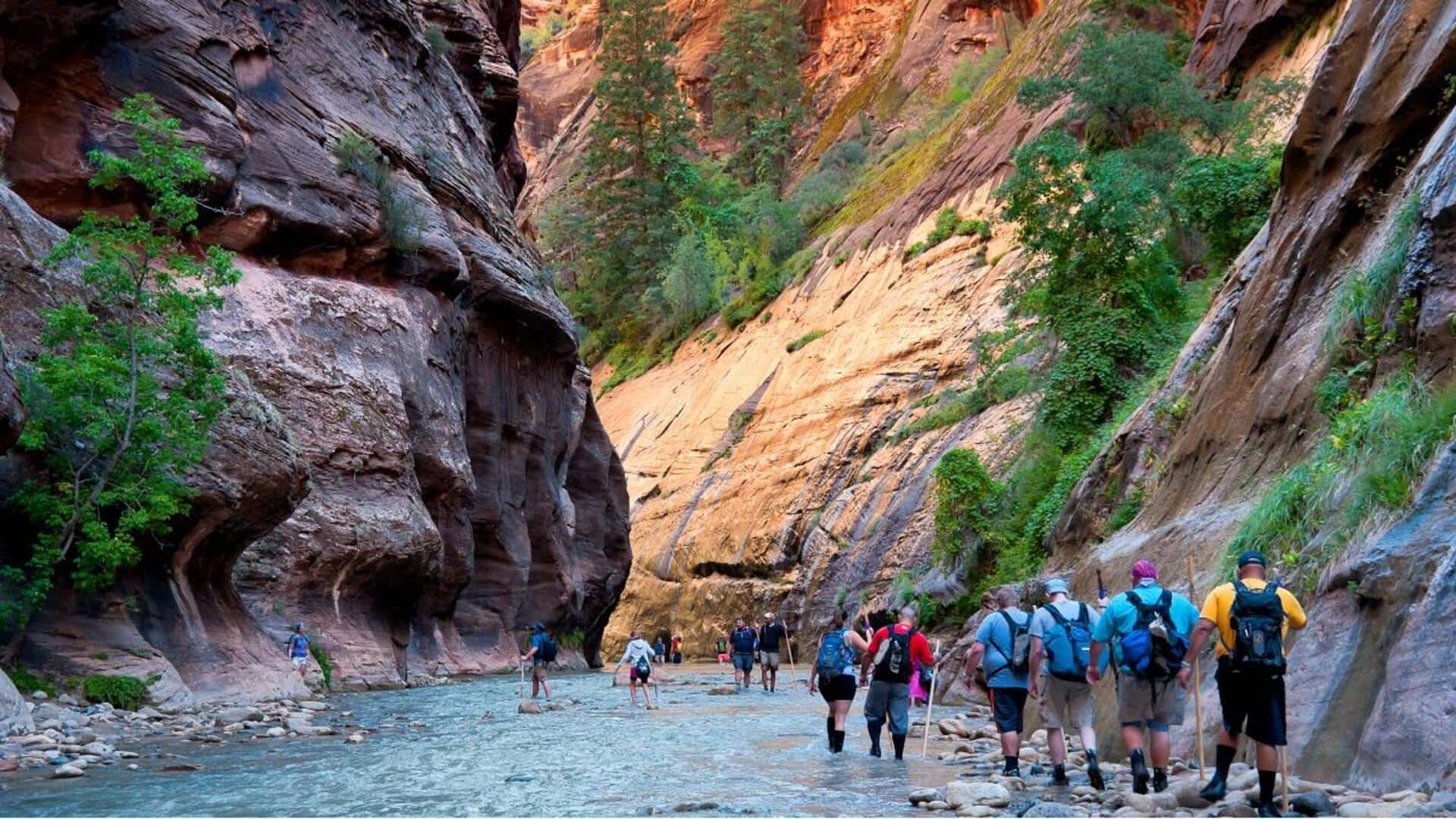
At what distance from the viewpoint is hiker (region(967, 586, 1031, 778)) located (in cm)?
952

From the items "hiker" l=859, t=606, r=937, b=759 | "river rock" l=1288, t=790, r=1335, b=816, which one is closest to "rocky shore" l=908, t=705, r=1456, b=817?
"river rock" l=1288, t=790, r=1335, b=816

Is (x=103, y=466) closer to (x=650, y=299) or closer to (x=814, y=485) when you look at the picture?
(x=814, y=485)

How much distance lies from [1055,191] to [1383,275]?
A: 16.7 metres

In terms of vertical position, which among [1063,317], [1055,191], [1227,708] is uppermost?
[1055,191]

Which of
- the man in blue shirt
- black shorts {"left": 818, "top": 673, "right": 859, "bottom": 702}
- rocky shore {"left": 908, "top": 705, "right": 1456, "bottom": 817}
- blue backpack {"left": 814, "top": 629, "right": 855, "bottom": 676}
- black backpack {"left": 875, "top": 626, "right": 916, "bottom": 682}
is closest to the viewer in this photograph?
rocky shore {"left": 908, "top": 705, "right": 1456, "bottom": 817}

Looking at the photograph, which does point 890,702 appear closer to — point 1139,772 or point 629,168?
point 1139,772

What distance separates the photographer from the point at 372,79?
1198 inches

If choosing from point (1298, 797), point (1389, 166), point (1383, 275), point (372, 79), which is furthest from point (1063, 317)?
point (1298, 797)

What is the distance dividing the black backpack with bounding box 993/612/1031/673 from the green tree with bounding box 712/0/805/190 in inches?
2390

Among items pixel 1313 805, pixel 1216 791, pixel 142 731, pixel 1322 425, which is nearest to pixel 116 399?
pixel 142 731

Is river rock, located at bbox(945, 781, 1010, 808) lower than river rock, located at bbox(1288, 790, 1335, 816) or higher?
lower

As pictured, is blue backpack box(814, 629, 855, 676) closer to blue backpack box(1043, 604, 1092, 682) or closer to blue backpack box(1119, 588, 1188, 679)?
blue backpack box(1043, 604, 1092, 682)

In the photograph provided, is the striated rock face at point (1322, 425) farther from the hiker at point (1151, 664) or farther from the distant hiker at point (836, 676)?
the distant hiker at point (836, 676)

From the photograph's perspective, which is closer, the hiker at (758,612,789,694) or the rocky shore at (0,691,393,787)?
the rocky shore at (0,691,393,787)
